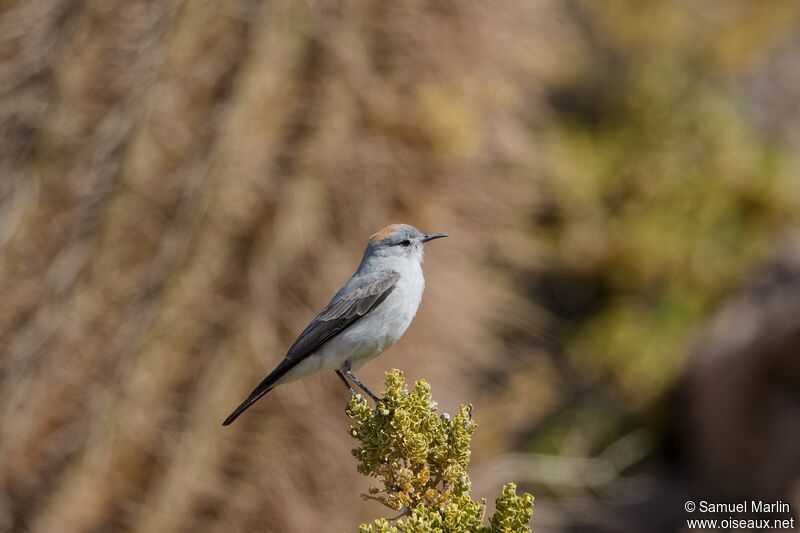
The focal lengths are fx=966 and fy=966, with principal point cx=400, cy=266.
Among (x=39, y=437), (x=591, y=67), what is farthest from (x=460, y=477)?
(x=591, y=67)

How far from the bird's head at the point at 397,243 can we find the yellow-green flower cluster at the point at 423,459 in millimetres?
1004

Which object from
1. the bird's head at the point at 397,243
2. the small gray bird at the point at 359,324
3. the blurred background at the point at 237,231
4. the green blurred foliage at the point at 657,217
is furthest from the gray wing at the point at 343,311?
the green blurred foliage at the point at 657,217

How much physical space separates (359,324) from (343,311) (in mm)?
69

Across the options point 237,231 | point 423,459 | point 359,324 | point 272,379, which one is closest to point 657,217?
point 237,231

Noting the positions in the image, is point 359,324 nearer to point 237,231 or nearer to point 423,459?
point 423,459

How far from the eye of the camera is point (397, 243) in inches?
136

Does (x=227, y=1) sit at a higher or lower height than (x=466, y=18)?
lower

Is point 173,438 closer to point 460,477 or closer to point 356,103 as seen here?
point 356,103

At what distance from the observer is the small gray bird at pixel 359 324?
3.15 meters

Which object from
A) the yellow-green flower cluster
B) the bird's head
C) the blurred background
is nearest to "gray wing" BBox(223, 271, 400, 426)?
the bird's head

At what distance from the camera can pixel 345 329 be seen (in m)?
3.22

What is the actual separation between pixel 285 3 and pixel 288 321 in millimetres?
1620

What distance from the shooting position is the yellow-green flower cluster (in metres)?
2.31

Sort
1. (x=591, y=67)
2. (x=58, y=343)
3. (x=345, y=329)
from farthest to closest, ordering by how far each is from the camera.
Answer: (x=591, y=67) → (x=58, y=343) → (x=345, y=329)
